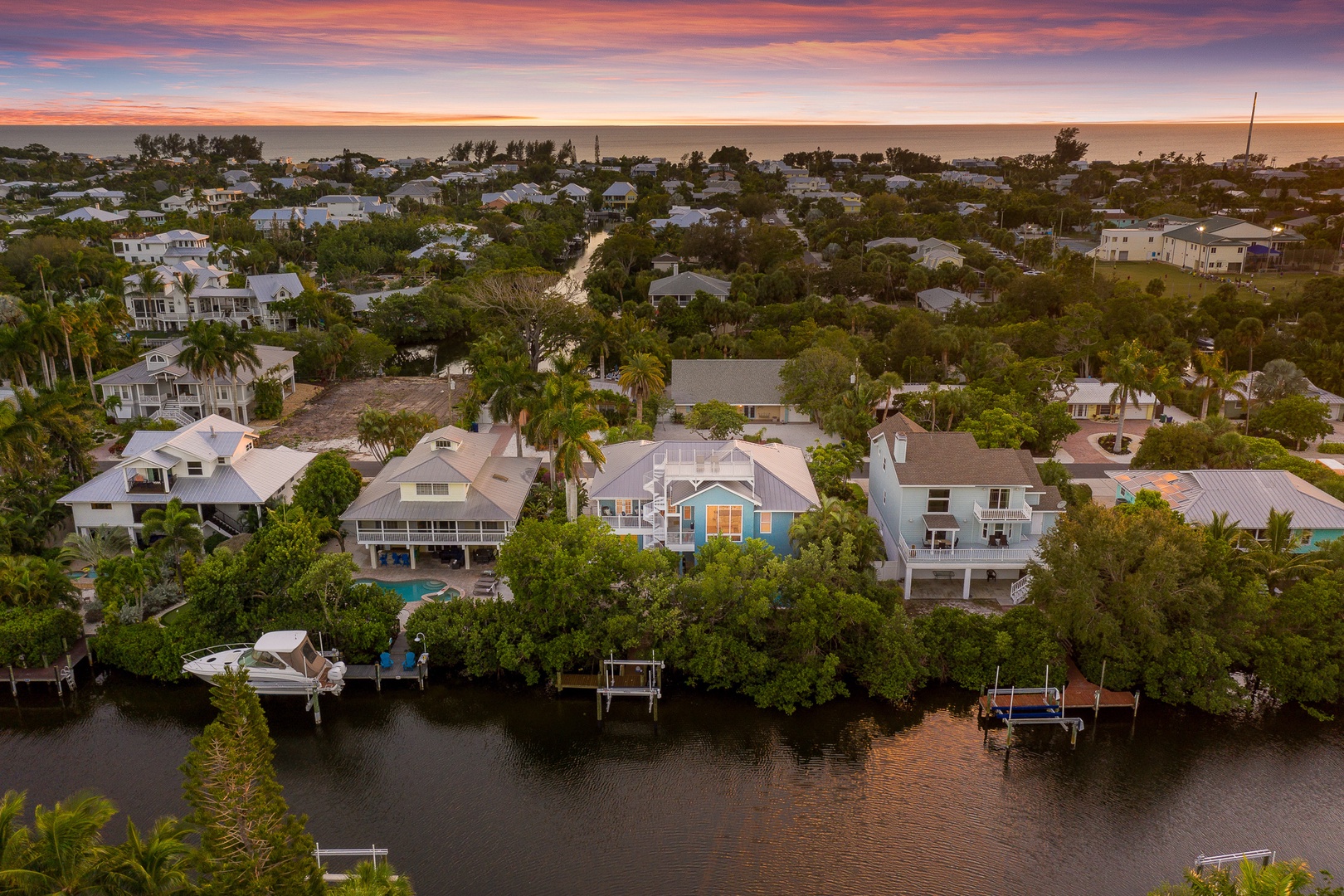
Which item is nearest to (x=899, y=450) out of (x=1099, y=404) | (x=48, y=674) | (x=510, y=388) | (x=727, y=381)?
(x=510, y=388)

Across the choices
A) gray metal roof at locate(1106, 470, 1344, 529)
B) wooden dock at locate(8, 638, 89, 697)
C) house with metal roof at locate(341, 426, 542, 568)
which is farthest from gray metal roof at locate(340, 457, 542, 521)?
gray metal roof at locate(1106, 470, 1344, 529)

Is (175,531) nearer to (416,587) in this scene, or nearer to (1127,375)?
(416,587)

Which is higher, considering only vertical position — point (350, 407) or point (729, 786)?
point (350, 407)

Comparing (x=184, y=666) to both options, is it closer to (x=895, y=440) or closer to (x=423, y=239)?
(x=895, y=440)

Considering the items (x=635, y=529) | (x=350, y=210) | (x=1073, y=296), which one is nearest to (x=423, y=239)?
(x=350, y=210)

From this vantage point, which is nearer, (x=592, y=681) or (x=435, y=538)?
(x=592, y=681)

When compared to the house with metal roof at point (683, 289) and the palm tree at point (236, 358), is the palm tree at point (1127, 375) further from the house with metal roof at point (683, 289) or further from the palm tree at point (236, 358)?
the palm tree at point (236, 358)
